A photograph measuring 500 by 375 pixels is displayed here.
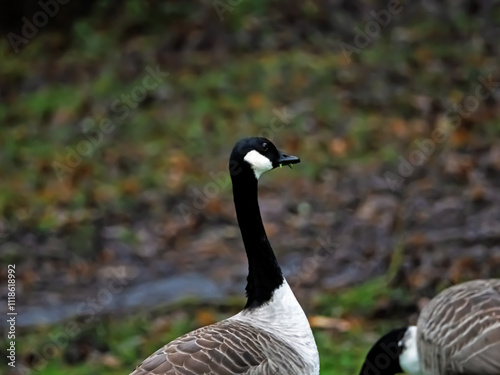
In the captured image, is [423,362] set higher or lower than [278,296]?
lower

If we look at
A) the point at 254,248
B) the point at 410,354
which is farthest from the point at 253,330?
the point at 410,354

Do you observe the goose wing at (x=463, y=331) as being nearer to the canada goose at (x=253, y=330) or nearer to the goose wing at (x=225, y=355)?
the canada goose at (x=253, y=330)

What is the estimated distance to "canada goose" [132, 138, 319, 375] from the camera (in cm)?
491

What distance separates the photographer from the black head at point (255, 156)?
18.3 ft

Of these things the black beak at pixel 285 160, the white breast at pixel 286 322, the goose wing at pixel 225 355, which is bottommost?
the white breast at pixel 286 322

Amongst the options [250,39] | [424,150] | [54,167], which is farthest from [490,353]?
[250,39]

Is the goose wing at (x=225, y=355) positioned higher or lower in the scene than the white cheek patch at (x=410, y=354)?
higher

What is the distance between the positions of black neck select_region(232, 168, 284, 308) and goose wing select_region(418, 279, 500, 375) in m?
1.20

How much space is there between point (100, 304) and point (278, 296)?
12.8 feet

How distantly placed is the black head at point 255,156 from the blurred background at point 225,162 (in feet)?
8.12

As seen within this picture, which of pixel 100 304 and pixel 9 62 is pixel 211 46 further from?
pixel 100 304

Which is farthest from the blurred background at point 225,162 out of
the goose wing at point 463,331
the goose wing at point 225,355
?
the goose wing at point 225,355

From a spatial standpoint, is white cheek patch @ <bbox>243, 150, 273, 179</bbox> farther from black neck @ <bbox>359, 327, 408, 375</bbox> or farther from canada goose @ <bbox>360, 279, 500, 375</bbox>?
black neck @ <bbox>359, 327, 408, 375</bbox>

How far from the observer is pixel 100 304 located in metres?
9.19
